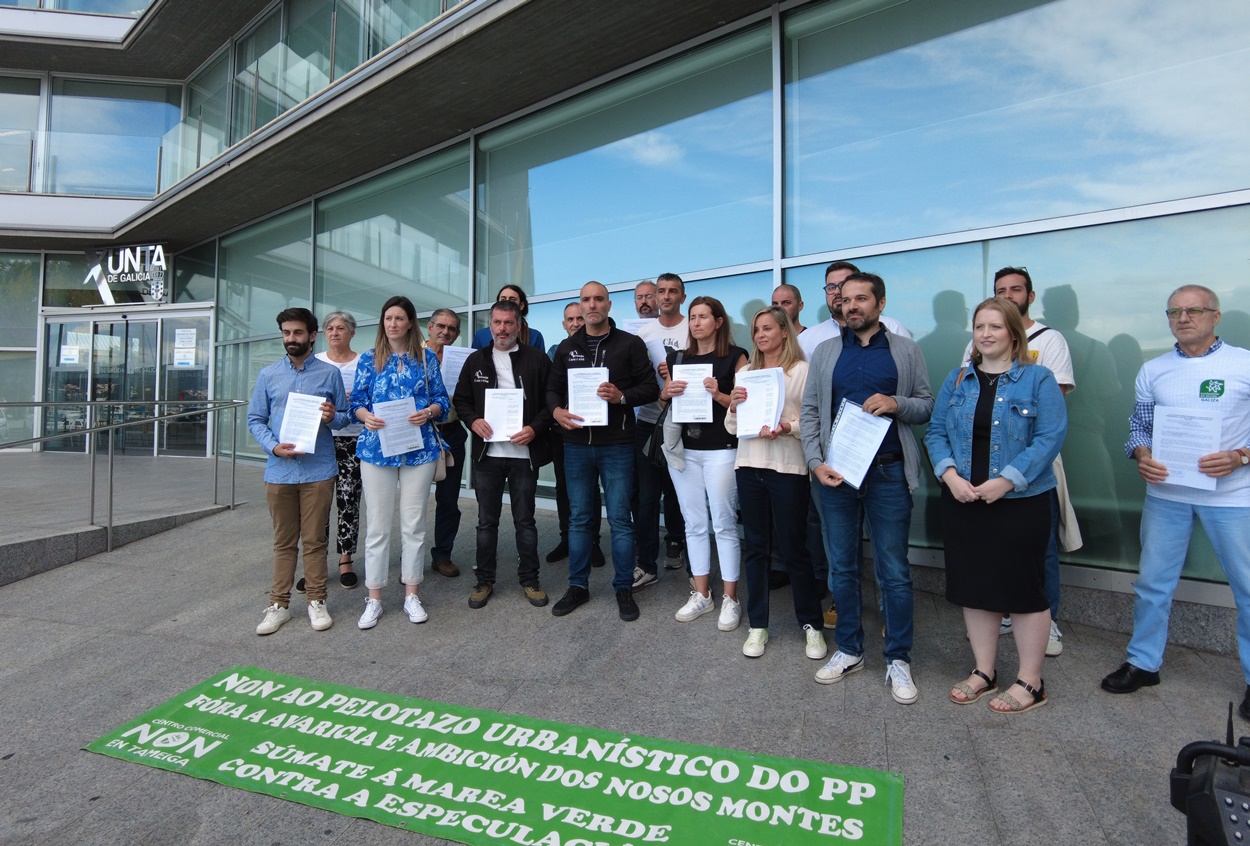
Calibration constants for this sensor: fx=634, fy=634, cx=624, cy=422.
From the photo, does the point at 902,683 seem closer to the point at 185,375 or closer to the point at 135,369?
the point at 185,375

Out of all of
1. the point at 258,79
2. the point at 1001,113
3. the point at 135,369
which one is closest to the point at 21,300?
the point at 135,369

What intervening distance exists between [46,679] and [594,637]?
117 inches

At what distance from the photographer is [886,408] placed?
2.94 m

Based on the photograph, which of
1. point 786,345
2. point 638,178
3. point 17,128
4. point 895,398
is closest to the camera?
point 895,398

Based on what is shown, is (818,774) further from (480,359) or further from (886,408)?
(480,359)

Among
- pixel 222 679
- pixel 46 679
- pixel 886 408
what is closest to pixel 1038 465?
pixel 886 408

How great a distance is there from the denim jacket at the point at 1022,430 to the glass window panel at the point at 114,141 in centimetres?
1564

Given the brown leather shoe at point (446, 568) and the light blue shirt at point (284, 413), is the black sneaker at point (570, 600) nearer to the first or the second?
the brown leather shoe at point (446, 568)

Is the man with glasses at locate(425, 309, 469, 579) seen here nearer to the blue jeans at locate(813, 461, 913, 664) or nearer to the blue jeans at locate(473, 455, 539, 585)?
the blue jeans at locate(473, 455, 539, 585)

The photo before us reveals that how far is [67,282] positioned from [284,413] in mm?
13936

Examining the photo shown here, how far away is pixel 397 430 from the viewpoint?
390 cm

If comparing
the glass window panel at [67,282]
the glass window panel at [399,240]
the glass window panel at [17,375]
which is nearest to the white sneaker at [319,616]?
the glass window panel at [399,240]

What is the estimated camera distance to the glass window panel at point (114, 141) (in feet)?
42.1

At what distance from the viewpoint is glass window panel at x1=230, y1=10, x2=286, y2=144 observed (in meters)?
9.73
